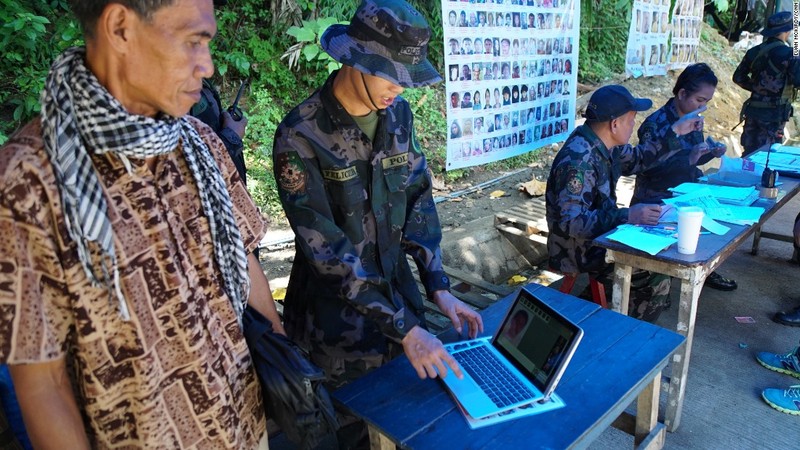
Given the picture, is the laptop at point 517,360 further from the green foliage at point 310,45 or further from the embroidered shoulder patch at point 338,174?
the green foliage at point 310,45

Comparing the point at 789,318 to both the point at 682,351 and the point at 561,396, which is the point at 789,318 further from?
the point at 561,396

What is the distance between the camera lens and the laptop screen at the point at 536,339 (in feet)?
4.74

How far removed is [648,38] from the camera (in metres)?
5.64

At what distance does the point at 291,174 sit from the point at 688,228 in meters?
1.70

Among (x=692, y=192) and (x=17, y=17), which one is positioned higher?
(x=17, y=17)

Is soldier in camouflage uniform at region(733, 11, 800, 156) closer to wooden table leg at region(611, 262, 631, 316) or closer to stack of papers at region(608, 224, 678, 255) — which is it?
stack of papers at region(608, 224, 678, 255)

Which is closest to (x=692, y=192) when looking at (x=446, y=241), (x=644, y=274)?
(x=644, y=274)

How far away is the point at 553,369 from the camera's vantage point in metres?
1.44

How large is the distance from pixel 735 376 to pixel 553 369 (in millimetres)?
2255

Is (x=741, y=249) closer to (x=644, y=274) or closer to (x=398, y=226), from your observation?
(x=644, y=274)

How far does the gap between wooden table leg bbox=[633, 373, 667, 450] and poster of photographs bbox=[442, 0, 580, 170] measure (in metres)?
2.24

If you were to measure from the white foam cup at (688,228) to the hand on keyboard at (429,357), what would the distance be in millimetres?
1391

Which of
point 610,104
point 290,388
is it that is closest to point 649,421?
point 290,388

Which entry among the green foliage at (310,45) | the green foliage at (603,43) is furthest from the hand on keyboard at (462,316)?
the green foliage at (603,43)
